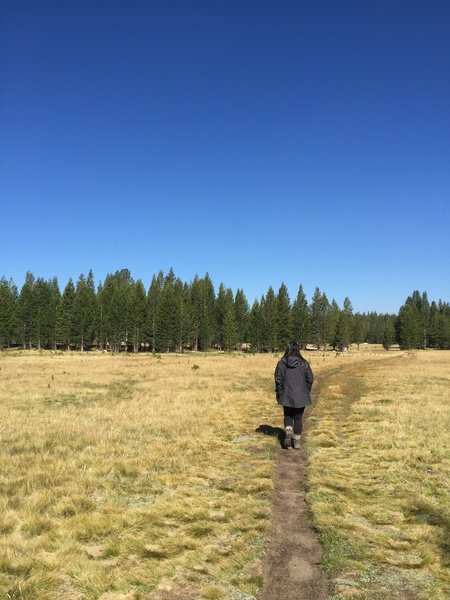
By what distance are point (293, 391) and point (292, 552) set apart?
20.4ft

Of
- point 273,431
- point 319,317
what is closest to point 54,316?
point 319,317

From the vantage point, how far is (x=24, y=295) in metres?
102

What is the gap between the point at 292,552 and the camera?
6008 millimetres

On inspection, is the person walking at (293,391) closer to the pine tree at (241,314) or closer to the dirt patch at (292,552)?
the dirt patch at (292,552)

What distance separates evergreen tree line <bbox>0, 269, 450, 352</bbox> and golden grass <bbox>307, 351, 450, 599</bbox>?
3236 inches

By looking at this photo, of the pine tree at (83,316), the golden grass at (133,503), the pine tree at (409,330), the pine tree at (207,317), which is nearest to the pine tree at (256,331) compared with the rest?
the pine tree at (207,317)

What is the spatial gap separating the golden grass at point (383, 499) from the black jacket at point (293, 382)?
4.68ft

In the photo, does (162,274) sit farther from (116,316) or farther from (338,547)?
(338,547)

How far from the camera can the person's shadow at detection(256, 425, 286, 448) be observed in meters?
13.3

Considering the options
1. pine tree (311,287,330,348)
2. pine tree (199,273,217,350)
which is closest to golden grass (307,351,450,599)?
pine tree (199,273,217,350)

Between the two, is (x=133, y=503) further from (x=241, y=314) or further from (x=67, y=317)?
(x=241, y=314)

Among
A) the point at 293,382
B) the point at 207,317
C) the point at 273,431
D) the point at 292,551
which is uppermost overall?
the point at 207,317

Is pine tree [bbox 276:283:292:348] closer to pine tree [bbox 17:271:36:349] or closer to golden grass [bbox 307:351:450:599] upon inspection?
pine tree [bbox 17:271:36:349]

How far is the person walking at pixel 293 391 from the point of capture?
471 inches
